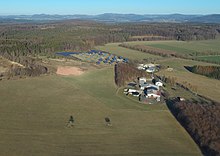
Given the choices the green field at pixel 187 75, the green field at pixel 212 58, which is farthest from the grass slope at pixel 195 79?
the green field at pixel 212 58

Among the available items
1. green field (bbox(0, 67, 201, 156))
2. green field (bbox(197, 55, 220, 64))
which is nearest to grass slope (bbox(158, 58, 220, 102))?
green field (bbox(197, 55, 220, 64))

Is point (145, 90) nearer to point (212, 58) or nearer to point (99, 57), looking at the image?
point (99, 57)

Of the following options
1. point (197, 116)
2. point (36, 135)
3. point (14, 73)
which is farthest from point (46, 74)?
point (197, 116)

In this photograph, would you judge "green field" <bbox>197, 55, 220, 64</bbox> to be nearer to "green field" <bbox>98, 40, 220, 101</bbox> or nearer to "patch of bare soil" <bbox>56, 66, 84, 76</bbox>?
"green field" <bbox>98, 40, 220, 101</bbox>

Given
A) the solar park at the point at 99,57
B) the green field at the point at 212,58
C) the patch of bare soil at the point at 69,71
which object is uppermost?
the patch of bare soil at the point at 69,71

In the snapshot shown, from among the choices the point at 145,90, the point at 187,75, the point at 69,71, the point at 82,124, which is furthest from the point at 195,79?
the point at 82,124

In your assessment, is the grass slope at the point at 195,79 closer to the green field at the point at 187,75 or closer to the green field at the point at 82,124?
the green field at the point at 187,75
